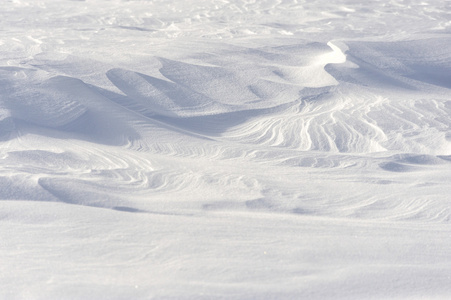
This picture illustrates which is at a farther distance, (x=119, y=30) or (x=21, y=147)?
(x=119, y=30)

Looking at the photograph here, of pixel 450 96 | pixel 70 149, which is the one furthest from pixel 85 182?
pixel 450 96

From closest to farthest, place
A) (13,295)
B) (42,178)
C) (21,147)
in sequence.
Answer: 1. (13,295)
2. (42,178)
3. (21,147)

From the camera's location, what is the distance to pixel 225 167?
106 inches

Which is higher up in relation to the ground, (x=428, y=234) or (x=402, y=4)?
(x=402, y=4)

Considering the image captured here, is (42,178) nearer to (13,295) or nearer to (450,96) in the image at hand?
(13,295)

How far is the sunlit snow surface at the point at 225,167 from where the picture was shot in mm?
1791

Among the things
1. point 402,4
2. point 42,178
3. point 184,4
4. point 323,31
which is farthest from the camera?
point 184,4

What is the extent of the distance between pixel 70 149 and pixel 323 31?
3.96 metres

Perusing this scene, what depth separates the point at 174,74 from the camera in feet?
13.1

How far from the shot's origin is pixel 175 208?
2.22 metres

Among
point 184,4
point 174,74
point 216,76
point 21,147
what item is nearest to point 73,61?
point 174,74

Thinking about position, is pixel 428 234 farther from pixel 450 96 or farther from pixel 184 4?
pixel 184 4

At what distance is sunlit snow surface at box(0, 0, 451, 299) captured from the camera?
5.88 ft

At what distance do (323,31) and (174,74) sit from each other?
258 cm
